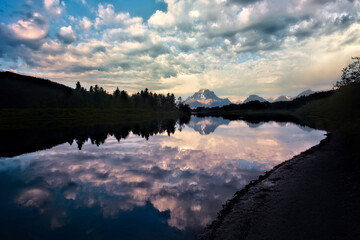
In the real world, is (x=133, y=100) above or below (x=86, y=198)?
above

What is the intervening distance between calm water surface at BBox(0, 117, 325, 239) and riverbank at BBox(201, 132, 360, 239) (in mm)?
1411

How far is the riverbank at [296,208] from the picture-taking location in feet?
30.4

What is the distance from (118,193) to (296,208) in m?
13.1

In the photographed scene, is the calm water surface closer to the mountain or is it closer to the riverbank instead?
the riverbank

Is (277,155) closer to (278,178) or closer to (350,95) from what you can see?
(278,178)

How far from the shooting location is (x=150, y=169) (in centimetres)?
2302

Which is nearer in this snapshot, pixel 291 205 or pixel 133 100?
pixel 291 205

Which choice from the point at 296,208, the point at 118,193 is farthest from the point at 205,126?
the point at 296,208

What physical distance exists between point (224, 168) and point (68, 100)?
574 feet

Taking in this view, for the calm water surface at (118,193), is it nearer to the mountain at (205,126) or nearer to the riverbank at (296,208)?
the riverbank at (296,208)

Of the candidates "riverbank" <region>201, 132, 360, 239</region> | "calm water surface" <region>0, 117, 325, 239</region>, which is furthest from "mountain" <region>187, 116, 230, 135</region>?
"riverbank" <region>201, 132, 360, 239</region>

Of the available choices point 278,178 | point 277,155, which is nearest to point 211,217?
point 278,178

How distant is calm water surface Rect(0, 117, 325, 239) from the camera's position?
1109 cm

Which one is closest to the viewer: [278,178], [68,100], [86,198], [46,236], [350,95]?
[46,236]
